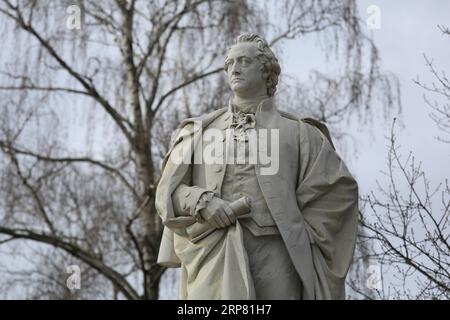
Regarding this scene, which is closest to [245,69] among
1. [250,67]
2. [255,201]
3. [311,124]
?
[250,67]

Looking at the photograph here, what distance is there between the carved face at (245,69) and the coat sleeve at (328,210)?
57 cm

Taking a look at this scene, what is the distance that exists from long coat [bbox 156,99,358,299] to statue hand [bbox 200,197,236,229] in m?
0.07

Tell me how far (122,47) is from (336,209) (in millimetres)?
11222

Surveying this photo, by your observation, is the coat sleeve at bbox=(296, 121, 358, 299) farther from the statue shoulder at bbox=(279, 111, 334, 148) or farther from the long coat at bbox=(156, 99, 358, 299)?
the statue shoulder at bbox=(279, 111, 334, 148)

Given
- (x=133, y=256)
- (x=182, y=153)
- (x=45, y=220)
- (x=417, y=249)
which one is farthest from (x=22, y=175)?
(x=182, y=153)

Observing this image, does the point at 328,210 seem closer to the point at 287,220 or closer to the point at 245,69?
the point at 287,220

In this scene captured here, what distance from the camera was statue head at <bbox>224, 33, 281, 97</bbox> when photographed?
9.63m

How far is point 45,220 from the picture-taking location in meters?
19.1

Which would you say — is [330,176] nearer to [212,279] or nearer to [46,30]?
[212,279]

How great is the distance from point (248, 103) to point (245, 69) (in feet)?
0.83

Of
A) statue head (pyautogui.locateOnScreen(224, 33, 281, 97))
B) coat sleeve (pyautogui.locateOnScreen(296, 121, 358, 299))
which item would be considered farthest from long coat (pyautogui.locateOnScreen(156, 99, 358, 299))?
statue head (pyautogui.locateOnScreen(224, 33, 281, 97))

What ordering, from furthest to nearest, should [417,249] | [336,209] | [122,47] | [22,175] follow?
1. [122,47]
2. [22,175]
3. [417,249]
4. [336,209]
